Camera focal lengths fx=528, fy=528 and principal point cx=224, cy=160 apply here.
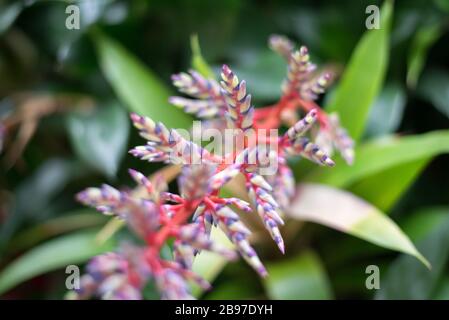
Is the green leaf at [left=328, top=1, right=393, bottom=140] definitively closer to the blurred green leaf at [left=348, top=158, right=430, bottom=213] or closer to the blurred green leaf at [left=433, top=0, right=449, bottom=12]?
the blurred green leaf at [left=348, top=158, right=430, bottom=213]

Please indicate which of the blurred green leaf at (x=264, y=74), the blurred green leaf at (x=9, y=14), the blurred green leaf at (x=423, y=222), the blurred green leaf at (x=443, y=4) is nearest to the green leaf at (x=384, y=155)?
the blurred green leaf at (x=423, y=222)

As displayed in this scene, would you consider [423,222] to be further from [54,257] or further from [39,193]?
[39,193]

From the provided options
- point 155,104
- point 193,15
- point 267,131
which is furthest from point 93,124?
point 267,131

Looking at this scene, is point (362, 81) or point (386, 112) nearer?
point (362, 81)

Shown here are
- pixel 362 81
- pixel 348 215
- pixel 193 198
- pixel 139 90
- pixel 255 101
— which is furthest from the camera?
pixel 255 101

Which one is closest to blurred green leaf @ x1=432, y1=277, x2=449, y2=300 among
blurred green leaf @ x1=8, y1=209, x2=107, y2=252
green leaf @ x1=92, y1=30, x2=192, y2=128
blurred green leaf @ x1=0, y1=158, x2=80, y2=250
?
green leaf @ x1=92, y1=30, x2=192, y2=128

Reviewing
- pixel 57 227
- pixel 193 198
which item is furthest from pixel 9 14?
pixel 193 198
